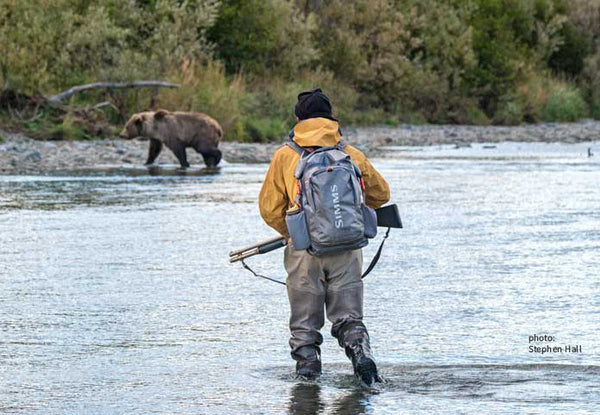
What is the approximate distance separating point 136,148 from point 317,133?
2267 centimetres

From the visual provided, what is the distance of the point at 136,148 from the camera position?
2905 cm

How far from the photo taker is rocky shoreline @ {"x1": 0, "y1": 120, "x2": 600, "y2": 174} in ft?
83.2

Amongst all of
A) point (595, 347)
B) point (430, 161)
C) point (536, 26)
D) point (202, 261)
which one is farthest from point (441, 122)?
point (595, 347)

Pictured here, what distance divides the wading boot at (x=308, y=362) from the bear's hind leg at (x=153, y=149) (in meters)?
18.7

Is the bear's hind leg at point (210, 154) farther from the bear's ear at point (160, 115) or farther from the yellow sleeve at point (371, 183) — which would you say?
→ the yellow sleeve at point (371, 183)

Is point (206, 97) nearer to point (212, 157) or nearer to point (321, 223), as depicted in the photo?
point (212, 157)

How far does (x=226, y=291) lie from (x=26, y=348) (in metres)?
2.45

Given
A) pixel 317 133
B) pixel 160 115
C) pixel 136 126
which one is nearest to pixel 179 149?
pixel 160 115

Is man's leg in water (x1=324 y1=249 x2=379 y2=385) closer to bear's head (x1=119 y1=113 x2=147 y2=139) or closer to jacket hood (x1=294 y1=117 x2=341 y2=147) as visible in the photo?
jacket hood (x1=294 y1=117 x2=341 y2=147)

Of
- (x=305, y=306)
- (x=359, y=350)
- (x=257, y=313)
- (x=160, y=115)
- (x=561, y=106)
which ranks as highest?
(x=305, y=306)

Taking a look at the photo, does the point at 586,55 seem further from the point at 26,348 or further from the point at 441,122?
the point at 26,348

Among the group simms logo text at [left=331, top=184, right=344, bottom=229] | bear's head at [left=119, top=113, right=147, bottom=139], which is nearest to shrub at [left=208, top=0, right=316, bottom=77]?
bear's head at [left=119, top=113, right=147, bottom=139]

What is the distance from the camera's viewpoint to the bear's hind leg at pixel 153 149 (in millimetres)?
25312

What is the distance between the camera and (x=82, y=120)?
30750 mm
